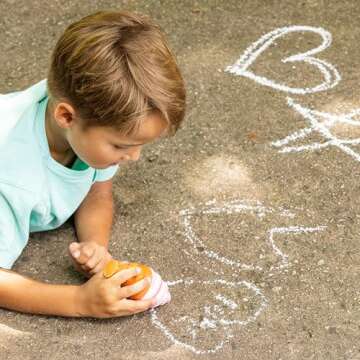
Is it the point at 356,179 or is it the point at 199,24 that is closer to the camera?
the point at 356,179

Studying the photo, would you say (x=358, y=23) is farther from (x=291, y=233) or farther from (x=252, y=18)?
(x=291, y=233)

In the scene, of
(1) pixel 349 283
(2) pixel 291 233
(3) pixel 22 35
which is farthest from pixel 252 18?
(1) pixel 349 283

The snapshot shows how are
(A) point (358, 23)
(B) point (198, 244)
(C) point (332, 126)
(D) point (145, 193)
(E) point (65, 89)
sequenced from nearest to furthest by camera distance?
(E) point (65, 89)
(B) point (198, 244)
(D) point (145, 193)
(C) point (332, 126)
(A) point (358, 23)

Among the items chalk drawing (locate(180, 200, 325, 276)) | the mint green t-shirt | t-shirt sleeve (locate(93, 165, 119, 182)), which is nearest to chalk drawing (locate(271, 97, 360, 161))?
chalk drawing (locate(180, 200, 325, 276))

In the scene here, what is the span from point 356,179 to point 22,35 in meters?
1.45

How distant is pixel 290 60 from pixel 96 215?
1.06 metres

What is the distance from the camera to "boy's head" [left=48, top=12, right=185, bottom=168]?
5.78 ft

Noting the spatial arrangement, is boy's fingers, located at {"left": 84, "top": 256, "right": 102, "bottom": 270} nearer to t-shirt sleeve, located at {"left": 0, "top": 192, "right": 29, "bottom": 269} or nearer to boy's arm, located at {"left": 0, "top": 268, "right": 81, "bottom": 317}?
boy's arm, located at {"left": 0, "top": 268, "right": 81, "bottom": 317}

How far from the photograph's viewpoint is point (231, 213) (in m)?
2.32

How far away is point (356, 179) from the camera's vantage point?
2.42 m

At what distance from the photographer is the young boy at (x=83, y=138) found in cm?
177

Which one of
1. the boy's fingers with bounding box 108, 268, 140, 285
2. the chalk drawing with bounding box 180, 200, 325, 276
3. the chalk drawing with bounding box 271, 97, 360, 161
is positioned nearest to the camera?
the boy's fingers with bounding box 108, 268, 140, 285

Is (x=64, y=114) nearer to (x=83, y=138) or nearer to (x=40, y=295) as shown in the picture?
(x=83, y=138)

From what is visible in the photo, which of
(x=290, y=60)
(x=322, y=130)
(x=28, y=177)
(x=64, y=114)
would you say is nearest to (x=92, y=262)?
(x=28, y=177)
